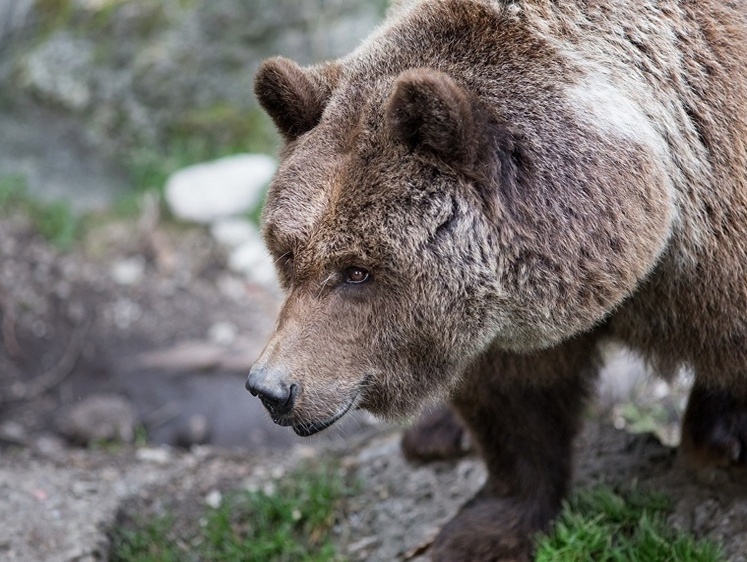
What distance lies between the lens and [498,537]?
14.1 feet

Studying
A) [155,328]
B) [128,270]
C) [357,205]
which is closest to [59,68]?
[128,270]

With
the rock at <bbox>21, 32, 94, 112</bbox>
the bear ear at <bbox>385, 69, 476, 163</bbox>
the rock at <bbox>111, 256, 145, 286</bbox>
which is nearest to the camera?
the bear ear at <bbox>385, 69, 476, 163</bbox>

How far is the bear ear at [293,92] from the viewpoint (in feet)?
11.1

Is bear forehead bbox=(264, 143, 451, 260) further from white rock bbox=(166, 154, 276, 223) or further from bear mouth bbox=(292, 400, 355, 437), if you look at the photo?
white rock bbox=(166, 154, 276, 223)

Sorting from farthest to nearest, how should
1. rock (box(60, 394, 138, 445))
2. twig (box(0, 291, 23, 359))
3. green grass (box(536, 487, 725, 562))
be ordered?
twig (box(0, 291, 23, 359)), rock (box(60, 394, 138, 445)), green grass (box(536, 487, 725, 562))

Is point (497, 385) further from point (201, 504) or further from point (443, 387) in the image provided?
point (201, 504)

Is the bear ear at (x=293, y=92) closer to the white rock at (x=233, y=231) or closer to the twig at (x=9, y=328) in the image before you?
the twig at (x=9, y=328)

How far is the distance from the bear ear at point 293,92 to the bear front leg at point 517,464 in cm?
129

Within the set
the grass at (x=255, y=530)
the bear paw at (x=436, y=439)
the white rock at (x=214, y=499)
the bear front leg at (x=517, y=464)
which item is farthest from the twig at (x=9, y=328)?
the bear front leg at (x=517, y=464)

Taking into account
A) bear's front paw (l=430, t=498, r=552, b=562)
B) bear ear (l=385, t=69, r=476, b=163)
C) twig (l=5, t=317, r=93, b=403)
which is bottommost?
twig (l=5, t=317, r=93, b=403)

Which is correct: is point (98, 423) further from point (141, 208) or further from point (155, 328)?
point (141, 208)

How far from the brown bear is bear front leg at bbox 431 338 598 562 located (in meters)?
0.74

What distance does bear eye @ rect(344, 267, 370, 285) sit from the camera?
10.3 feet

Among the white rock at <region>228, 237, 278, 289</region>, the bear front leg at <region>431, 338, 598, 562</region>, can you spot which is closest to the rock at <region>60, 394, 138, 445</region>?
the white rock at <region>228, 237, 278, 289</region>
